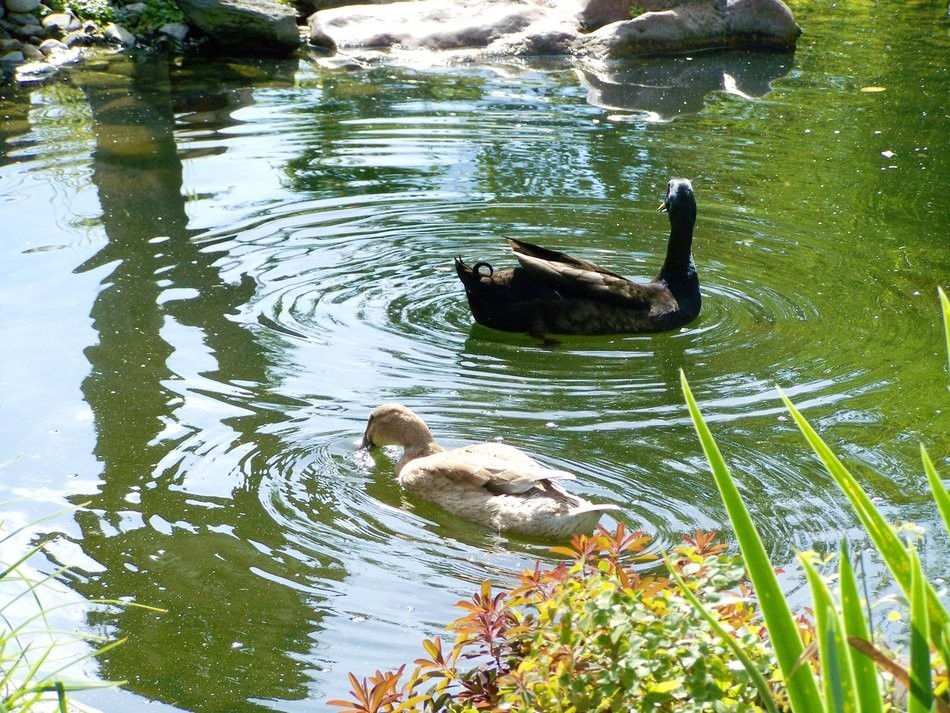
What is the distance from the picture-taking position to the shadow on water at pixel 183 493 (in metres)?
4.45

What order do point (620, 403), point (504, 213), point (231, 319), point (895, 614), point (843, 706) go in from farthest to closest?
point (504, 213), point (231, 319), point (620, 403), point (895, 614), point (843, 706)

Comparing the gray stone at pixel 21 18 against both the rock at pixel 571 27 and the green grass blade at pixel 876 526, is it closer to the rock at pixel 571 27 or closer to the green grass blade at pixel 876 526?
the rock at pixel 571 27

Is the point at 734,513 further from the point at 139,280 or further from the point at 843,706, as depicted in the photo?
the point at 139,280

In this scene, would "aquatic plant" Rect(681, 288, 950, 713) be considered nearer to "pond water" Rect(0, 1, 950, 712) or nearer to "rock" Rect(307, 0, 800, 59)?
"pond water" Rect(0, 1, 950, 712)

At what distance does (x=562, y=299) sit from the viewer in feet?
25.3

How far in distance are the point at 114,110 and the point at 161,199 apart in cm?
345

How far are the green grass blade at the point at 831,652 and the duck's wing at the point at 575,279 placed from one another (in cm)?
534

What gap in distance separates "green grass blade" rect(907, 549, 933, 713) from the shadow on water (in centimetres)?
253

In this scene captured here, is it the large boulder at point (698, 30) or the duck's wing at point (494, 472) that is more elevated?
the large boulder at point (698, 30)

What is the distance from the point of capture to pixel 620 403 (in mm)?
6754

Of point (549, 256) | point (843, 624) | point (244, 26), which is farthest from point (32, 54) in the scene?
point (843, 624)

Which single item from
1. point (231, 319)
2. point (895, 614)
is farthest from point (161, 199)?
point (895, 614)

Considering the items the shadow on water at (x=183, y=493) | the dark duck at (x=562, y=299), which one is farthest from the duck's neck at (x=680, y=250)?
the shadow on water at (x=183, y=493)

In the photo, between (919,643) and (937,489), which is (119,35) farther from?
(919,643)
